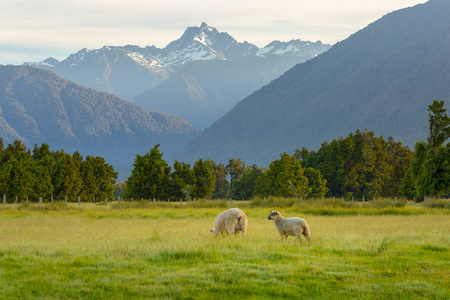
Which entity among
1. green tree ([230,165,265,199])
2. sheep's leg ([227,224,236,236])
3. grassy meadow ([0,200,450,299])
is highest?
green tree ([230,165,265,199])

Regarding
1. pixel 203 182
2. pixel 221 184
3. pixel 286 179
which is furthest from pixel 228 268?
pixel 221 184

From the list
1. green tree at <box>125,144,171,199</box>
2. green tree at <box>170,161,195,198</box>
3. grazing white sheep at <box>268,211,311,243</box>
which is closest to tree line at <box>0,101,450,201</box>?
green tree at <box>125,144,171,199</box>

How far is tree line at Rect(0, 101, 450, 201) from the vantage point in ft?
204

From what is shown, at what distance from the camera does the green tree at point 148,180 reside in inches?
3024

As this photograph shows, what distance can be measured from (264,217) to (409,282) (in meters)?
27.1

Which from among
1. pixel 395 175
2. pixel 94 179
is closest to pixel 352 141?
pixel 395 175

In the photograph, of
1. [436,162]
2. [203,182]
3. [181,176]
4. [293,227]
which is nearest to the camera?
[293,227]

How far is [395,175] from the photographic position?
280ft

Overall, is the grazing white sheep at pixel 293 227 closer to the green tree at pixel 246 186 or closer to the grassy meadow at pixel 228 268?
the grassy meadow at pixel 228 268

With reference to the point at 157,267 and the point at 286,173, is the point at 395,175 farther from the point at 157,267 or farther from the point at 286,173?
the point at 157,267

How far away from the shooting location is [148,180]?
78000 mm

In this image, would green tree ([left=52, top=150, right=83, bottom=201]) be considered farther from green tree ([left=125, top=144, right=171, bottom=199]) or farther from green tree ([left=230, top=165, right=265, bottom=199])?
green tree ([left=230, top=165, right=265, bottom=199])

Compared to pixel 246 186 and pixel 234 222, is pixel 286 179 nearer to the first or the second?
pixel 246 186

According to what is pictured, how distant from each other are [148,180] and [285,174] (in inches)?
875
